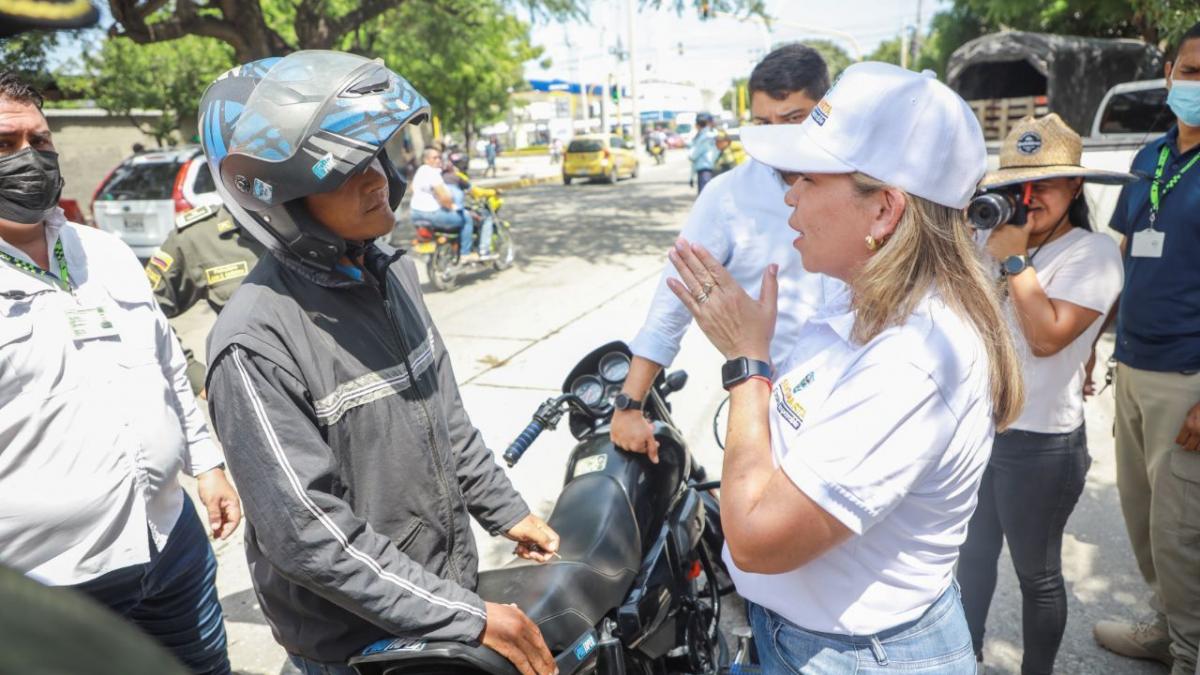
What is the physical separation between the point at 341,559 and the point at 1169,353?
2.54 meters

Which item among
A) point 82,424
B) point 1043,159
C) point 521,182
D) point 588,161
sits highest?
point 1043,159

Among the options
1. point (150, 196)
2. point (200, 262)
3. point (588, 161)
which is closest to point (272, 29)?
point (150, 196)

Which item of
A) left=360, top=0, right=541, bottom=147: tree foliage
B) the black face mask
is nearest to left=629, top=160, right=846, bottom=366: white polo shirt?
the black face mask

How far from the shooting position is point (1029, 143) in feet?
8.29

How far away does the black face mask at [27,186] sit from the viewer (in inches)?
76.9

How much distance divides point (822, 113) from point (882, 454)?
62 centimetres

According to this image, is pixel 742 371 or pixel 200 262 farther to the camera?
pixel 200 262

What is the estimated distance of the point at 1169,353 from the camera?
255 cm

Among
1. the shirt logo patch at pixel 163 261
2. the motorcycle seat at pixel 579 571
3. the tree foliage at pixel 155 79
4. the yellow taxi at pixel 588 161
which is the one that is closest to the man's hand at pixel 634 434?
the motorcycle seat at pixel 579 571

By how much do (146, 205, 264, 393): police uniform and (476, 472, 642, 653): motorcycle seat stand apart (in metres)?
2.01

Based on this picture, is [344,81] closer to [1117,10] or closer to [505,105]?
[1117,10]

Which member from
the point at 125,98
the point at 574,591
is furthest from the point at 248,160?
the point at 125,98

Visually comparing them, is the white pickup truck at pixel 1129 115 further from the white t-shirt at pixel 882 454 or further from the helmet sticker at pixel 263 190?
the helmet sticker at pixel 263 190

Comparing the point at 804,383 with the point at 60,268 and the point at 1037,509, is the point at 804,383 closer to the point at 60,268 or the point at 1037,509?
the point at 1037,509
